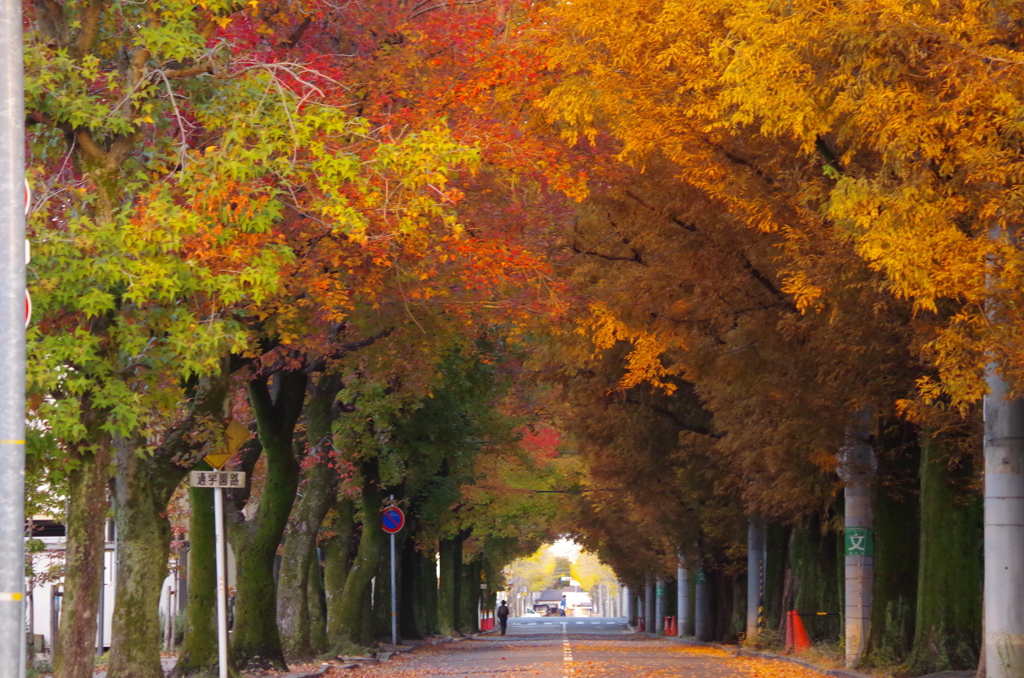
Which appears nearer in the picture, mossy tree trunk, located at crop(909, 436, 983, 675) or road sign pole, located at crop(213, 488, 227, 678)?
road sign pole, located at crop(213, 488, 227, 678)

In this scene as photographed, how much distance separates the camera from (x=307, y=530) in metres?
29.2

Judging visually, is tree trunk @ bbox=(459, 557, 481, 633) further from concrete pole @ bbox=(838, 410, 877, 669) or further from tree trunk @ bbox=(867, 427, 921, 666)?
tree trunk @ bbox=(867, 427, 921, 666)

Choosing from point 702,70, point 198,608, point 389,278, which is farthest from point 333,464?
point 702,70

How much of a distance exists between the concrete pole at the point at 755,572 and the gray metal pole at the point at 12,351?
34.3m

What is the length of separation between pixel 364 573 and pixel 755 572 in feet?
40.6

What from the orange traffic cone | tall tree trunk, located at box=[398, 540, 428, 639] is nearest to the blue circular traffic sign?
the orange traffic cone

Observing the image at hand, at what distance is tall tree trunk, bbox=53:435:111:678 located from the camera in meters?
15.3

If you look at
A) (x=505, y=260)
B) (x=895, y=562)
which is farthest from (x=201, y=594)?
(x=895, y=562)

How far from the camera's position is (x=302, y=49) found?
19656 millimetres

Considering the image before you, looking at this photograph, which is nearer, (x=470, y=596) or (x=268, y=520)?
(x=268, y=520)

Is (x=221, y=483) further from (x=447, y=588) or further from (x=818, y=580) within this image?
(x=447, y=588)

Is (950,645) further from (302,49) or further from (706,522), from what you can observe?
(706,522)

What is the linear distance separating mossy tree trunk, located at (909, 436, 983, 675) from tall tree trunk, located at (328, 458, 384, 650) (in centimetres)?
1703

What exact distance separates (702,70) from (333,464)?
17.2 m
